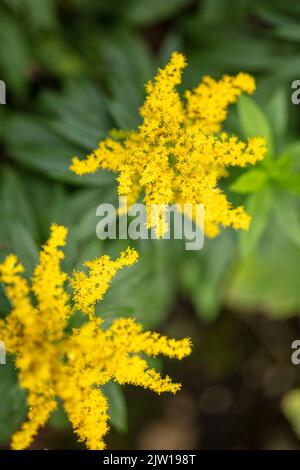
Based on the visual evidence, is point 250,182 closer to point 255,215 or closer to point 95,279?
point 255,215

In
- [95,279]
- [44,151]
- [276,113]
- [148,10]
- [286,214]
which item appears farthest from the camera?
[148,10]

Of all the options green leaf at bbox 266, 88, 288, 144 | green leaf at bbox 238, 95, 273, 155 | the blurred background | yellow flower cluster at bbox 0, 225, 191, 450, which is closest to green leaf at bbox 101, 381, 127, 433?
the blurred background

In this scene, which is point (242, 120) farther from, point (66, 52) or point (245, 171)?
point (66, 52)

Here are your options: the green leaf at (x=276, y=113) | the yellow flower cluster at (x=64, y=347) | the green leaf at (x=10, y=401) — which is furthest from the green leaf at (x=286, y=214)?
→ the green leaf at (x=10, y=401)

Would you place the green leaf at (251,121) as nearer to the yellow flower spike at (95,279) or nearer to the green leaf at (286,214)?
the green leaf at (286,214)

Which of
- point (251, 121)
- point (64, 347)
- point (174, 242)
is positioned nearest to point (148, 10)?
Answer: point (251, 121)

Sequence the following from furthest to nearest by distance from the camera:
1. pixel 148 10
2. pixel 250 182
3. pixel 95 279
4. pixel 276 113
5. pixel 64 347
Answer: pixel 148 10, pixel 276 113, pixel 250 182, pixel 95 279, pixel 64 347

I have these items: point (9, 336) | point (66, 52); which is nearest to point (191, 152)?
point (9, 336)
